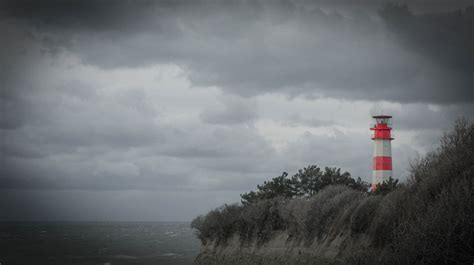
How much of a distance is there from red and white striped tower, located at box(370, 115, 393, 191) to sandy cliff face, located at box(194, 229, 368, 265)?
10557 millimetres

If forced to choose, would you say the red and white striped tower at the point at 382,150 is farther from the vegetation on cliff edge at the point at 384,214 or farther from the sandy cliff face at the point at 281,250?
the sandy cliff face at the point at 281,250

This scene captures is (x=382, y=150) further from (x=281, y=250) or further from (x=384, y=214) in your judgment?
(x=384, y=214)

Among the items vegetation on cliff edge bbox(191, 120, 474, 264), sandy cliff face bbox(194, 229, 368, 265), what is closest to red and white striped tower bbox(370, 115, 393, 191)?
vegetation on cliff edge bbox(191, 120, 474, 264)

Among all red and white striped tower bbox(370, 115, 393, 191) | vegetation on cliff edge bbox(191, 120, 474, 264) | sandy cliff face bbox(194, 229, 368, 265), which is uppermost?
red and white striped tower bbox(370, 115, 393, 191)

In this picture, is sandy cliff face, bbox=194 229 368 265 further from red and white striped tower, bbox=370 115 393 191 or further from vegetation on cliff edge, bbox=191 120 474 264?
red and white striped tower, bbox=370 115 393 191

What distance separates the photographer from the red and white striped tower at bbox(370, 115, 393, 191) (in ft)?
135

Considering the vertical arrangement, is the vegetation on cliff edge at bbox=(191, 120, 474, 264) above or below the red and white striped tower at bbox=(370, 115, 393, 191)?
below

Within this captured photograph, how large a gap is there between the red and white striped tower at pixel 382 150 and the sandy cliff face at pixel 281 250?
34.6 feet

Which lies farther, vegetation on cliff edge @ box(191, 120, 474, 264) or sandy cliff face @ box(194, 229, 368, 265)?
sandy cliff face @ box(194, 229, 368, 265)

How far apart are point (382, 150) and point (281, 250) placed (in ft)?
46.1

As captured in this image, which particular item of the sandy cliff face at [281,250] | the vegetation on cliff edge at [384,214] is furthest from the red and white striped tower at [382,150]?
the sandy cliff face at [281,250]

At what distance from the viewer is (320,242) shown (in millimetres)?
30391

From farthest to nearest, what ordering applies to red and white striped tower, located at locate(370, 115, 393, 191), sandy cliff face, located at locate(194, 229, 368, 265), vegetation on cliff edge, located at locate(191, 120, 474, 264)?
red and white striped tower, located at locate(370, 115, 393, 191), sandy cliff face, located at locate(194, 229, 368, 265), vegetation on cliff edge, located at locate(191, 120, 474, 264)

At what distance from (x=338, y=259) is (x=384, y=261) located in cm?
905
